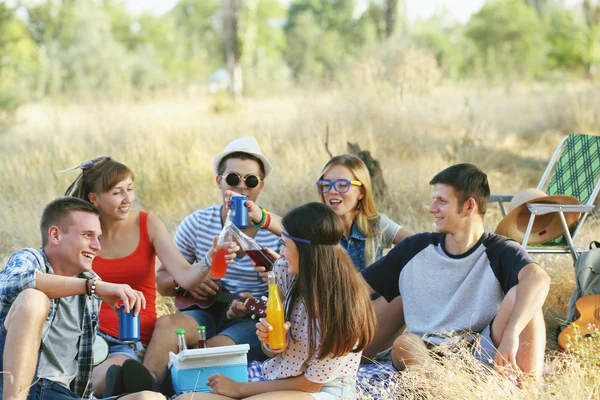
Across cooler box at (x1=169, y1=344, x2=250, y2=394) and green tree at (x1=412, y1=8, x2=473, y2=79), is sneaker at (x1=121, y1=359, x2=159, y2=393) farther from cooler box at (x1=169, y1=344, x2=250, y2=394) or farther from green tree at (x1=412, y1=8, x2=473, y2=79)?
green tree at (x1=412, y1=8, x2=473, y2=79)

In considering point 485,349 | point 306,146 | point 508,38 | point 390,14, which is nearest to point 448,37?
point 508,38

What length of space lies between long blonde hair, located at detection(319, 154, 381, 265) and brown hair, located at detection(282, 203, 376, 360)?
1.21 m

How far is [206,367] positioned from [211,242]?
106 centimetres

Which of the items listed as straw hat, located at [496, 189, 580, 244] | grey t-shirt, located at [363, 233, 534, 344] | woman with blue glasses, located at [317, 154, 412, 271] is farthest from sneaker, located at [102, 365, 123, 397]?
straw hat, located at [496, 189, 580, 244]

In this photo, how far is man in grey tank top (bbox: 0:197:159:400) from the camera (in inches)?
134

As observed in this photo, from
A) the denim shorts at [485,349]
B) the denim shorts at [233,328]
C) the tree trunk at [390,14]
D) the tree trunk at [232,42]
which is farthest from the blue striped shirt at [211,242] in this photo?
the tree trunk at [232,42]

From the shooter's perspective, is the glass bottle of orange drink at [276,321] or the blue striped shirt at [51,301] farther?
the glass bottle of orange drink at [276,321]

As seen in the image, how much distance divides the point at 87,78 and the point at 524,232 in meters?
21.6

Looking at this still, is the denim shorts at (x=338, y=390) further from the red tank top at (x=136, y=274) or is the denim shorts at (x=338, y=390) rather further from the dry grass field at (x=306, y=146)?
the red tank top at (x=136, y=274)

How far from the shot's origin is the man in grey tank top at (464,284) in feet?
13.2

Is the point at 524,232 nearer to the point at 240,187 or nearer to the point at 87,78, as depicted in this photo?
the point at 240,187

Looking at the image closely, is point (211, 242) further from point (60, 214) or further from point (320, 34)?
point (320, 34)

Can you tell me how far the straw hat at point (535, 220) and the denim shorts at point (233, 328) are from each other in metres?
1.96

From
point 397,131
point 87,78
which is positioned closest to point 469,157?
point 397,131
